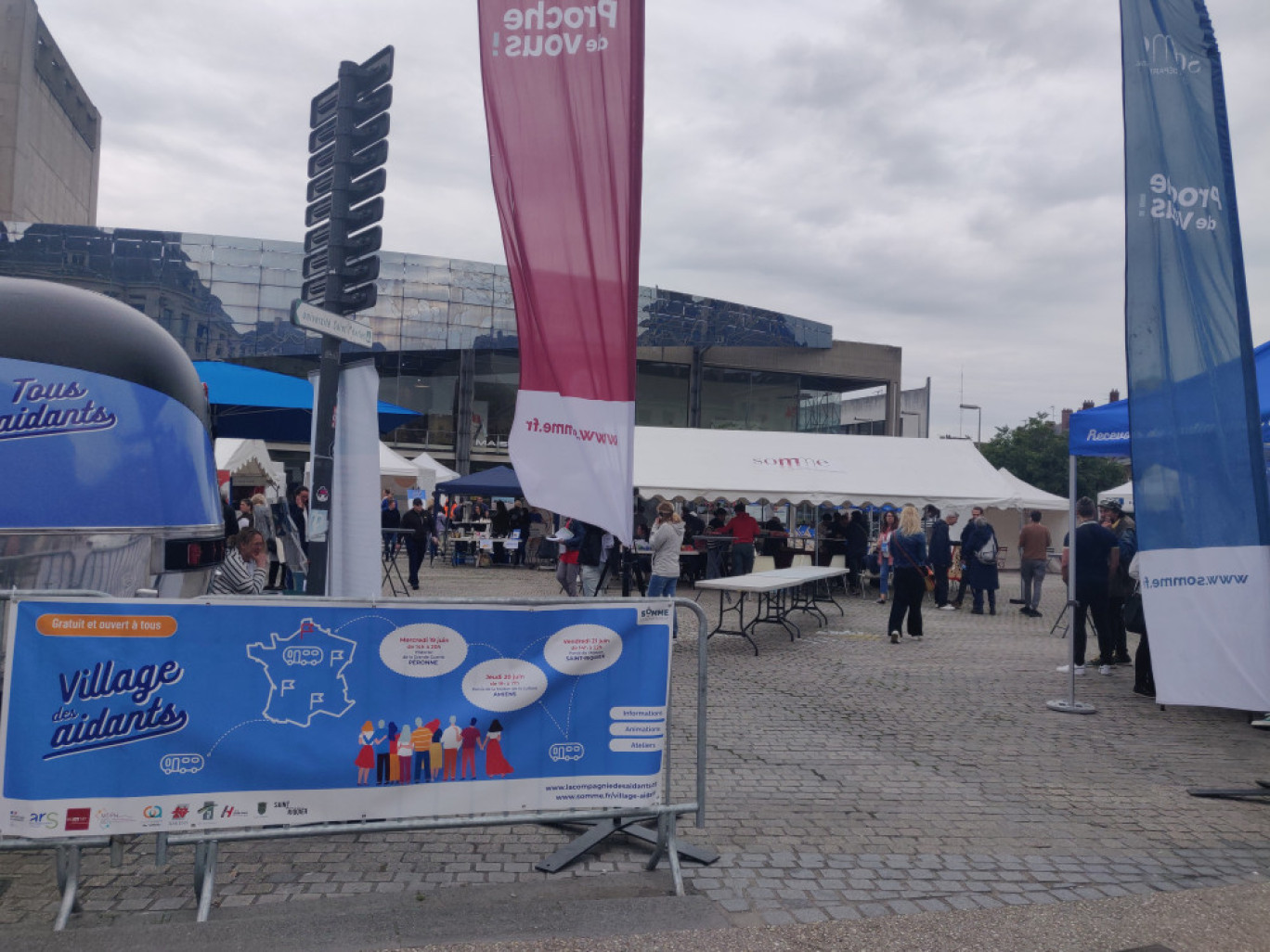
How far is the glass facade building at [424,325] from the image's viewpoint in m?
41.8

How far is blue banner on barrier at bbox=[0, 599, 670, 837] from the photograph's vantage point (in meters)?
3.96

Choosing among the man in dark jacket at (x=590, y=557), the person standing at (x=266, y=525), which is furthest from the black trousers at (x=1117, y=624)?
the person standing at (x=266, y=525)

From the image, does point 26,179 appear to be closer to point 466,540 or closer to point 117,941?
point 466,540

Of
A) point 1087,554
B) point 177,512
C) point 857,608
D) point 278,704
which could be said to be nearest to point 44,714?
point 278,704

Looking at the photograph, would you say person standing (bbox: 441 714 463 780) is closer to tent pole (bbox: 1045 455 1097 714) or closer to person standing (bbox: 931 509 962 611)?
tent pole (bbox: 1045 455 1097 714)

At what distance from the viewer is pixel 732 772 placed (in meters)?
6.36

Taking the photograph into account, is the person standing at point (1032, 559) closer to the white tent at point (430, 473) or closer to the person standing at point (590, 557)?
the person standing at point (590, 557)

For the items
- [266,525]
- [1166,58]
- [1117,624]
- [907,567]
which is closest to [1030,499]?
[907,567]

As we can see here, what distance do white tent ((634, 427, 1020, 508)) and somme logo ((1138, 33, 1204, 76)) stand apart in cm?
1370

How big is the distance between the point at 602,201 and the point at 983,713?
5.77 meters

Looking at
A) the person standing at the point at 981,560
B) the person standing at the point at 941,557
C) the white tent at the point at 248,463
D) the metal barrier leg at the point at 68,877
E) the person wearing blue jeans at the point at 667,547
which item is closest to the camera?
the metal barrier leg at the point at 68,877

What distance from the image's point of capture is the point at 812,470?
21.4 metres

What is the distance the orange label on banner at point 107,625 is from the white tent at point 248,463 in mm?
17818

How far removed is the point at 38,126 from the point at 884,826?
61042 millimetres
